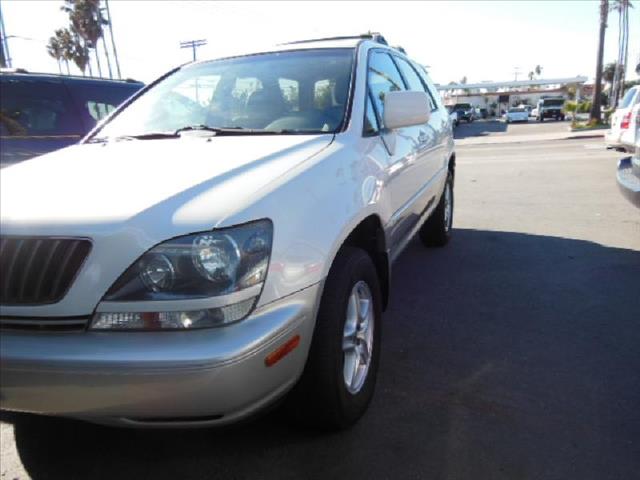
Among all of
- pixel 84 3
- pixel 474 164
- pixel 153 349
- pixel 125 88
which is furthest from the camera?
pixel 84 3

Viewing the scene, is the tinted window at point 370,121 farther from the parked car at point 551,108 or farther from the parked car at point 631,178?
the parked car at point 551,108

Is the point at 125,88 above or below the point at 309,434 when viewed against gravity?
above

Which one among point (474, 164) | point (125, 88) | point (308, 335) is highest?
point (125, 88)

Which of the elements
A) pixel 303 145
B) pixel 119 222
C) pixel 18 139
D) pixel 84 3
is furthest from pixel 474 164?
pixel 84 3

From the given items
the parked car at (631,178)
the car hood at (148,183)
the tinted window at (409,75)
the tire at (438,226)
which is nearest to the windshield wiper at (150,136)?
the car hood at (148,183)

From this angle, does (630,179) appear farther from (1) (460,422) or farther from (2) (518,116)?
(2) (518,116)

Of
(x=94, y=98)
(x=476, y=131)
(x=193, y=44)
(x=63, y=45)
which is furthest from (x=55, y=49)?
(x=94, y=98)

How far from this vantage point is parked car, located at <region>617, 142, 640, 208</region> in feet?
17.4

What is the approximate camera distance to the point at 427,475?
7.69 ft

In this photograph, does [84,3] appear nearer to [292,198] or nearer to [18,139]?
[18,139]

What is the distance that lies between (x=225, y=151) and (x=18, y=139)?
3.54 meters

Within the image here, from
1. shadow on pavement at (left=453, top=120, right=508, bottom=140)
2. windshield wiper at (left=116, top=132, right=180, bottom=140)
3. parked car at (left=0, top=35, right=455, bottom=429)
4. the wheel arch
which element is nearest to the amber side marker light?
parked car at (left=0, top=35, right=455, bottom=429)

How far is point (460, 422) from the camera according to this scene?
2705mm

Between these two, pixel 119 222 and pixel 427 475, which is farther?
pixel 427 475
